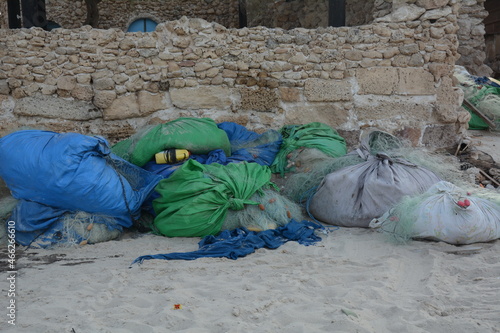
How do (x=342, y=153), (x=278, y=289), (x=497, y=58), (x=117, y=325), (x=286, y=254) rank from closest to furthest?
(x=117, y=325)
(x=278, y=289)
(x=286, y=254)
(x=342, y=153)
(x=497, y=58)

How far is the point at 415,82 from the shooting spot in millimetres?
4660

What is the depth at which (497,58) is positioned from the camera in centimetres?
987

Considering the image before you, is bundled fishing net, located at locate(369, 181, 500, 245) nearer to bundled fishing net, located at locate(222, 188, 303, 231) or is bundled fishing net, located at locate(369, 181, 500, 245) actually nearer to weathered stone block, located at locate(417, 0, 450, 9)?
bundled fishing net, located at locate(222, 188, 303, 231)

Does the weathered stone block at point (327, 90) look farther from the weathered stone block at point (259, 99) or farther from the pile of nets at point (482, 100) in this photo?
the pile of nets at point (482, 100)

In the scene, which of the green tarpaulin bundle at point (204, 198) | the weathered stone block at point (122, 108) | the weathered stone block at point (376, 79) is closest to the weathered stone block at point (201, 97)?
the weathered stone block at point (122, 108)

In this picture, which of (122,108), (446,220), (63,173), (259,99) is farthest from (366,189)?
(122,108)

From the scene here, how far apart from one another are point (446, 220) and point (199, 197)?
163cm

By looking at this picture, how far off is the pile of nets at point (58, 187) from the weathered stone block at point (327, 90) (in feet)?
6.90

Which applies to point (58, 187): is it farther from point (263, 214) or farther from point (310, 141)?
point (310, 141)

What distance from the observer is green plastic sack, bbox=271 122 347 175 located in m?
4.18

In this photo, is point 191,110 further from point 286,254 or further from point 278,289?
point 278,289

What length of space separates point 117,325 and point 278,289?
0.81m

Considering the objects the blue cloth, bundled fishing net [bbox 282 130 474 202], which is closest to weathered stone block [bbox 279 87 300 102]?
bundled fishing net [bbox 282 130 474 202]

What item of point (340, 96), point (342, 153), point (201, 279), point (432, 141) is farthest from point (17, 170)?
point (432, 141)
